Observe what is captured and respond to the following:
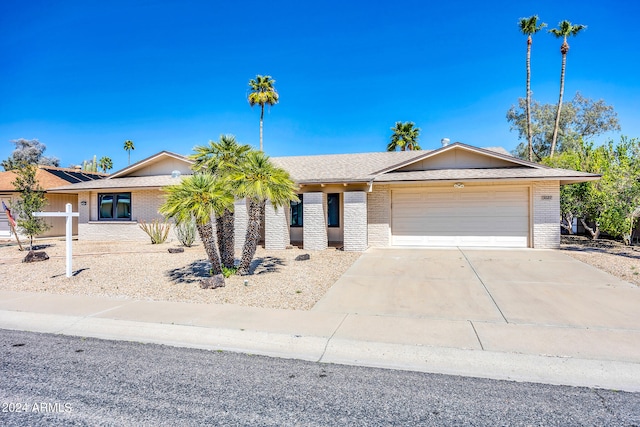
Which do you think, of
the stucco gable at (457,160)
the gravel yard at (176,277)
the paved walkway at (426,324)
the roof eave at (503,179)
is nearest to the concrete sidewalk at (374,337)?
the paved walkway at (426,324)

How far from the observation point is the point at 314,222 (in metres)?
15.4

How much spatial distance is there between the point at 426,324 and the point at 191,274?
264 inches

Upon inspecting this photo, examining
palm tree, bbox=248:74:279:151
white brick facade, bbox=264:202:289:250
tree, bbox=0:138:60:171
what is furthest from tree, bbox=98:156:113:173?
white brick facade, bbox=264:202:289:250

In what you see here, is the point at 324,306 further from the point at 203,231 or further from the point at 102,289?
the point at 102,289

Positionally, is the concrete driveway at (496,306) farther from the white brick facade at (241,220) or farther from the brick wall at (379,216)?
the white brick facade at (241,220)

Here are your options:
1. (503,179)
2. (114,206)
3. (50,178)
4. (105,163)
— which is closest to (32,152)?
(105,163)

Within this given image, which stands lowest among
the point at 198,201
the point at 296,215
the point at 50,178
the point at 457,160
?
the point at 296,215

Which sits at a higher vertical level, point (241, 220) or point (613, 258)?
point (241, 220)

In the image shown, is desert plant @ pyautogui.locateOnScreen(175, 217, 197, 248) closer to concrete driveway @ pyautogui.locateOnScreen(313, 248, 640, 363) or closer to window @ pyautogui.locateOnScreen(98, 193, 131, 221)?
window @ pyautogui.locateOnScreen(98, 193, 131, 221)

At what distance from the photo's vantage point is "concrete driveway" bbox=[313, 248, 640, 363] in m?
5.52

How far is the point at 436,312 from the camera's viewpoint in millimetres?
7055

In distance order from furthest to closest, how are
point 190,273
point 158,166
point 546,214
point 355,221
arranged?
point 158,166
point 355,221
point 546,214
point 190,273

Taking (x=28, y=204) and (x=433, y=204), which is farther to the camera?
(x=433, y=204)

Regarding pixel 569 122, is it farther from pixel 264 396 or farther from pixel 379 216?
pixel 264 396
